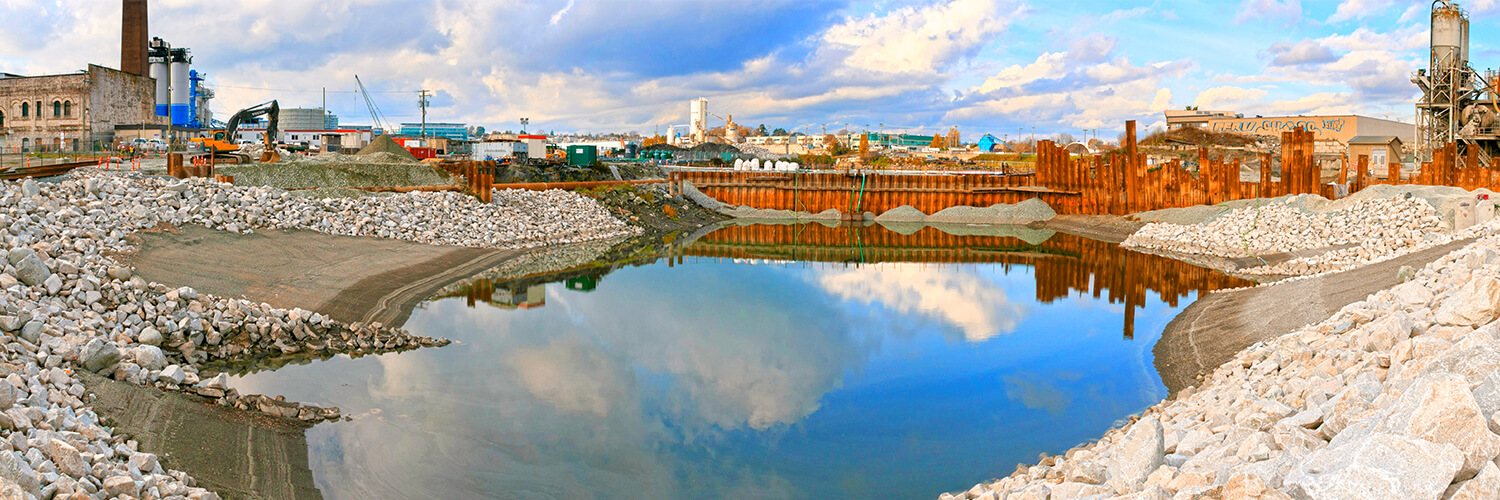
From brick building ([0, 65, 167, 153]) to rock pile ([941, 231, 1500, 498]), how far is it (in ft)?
233

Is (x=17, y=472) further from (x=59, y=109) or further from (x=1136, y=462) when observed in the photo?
(x=59, y=109)

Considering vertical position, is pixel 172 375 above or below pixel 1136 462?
below

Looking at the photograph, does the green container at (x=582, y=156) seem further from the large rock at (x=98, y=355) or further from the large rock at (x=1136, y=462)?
the large rock at (x=1136, y=462)

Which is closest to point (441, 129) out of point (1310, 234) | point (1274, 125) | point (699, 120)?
point (699, 120)

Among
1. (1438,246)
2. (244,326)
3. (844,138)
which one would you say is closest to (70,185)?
(244,326)

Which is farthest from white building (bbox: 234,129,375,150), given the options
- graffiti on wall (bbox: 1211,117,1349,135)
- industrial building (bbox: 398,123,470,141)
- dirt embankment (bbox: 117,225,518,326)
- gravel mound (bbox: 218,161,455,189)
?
industrial building (bbox: 398,123,470,141)

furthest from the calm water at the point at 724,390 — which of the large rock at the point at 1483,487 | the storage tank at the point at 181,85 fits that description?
the storage tank at the point at 181,85

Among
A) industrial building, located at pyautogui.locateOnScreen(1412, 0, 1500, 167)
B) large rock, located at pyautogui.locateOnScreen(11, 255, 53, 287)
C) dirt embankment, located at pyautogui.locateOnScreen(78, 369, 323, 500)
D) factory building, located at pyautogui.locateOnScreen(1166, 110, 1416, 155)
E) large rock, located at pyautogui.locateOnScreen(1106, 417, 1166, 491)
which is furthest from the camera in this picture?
factory building, located at pyautogui.locateOnScreen(1166, 110, 1416, 155)

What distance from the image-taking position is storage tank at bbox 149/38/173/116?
242 feet

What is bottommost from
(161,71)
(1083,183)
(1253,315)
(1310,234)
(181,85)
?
(1253,315)

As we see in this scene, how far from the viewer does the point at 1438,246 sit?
20.5 m

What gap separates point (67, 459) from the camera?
7336mm

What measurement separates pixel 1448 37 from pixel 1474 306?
1731 inches

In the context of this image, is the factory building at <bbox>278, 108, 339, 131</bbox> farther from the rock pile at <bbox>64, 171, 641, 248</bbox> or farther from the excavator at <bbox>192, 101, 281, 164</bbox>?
the rock pile at <bbox>64, 171, 641, 248</bbox>
